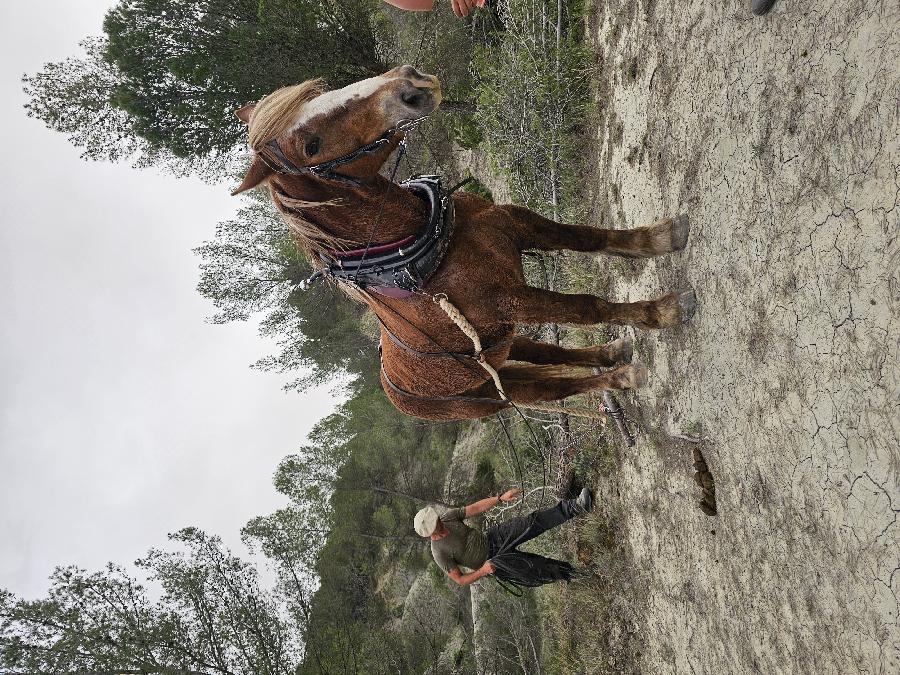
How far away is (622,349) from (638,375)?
39 cm

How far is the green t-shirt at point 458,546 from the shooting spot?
4.48 metres

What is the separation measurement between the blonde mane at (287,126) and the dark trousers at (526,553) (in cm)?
334

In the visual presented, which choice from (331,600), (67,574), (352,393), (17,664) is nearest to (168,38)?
(67,574)

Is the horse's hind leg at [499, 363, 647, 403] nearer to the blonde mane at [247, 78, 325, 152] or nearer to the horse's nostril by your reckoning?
the horse's nostril

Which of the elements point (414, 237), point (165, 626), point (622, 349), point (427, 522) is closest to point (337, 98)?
point (414, 237)

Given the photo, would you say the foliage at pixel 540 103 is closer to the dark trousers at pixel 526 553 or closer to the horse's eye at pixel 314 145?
the dark trousers at pixel 526 553

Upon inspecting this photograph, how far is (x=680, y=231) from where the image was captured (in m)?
3.03

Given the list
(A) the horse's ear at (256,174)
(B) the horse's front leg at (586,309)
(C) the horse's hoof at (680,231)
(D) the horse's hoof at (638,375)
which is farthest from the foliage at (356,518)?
(A) the horse's ear at (256,174)

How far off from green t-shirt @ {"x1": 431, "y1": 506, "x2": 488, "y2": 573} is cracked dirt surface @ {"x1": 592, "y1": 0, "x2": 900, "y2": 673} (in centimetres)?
153

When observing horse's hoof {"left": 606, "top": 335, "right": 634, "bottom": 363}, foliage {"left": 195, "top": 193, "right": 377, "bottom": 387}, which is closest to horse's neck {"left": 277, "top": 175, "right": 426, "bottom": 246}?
horse's hoof {"left": 606, "top": 335, "right": 634, "bottom": 363}

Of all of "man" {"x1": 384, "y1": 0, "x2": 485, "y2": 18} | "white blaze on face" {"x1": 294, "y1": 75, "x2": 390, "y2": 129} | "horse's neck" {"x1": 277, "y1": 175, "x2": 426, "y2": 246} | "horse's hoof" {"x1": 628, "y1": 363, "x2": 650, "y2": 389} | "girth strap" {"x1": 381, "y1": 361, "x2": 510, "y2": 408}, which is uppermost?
"man" {"x1": 384, "y1": 0, "x2": 485, "y2": 18}

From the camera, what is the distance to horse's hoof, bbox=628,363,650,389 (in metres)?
3.54

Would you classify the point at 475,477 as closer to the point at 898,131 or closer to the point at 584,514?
the point at 584,514

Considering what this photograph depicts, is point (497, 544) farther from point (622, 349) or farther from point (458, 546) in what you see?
point (622, 349)
